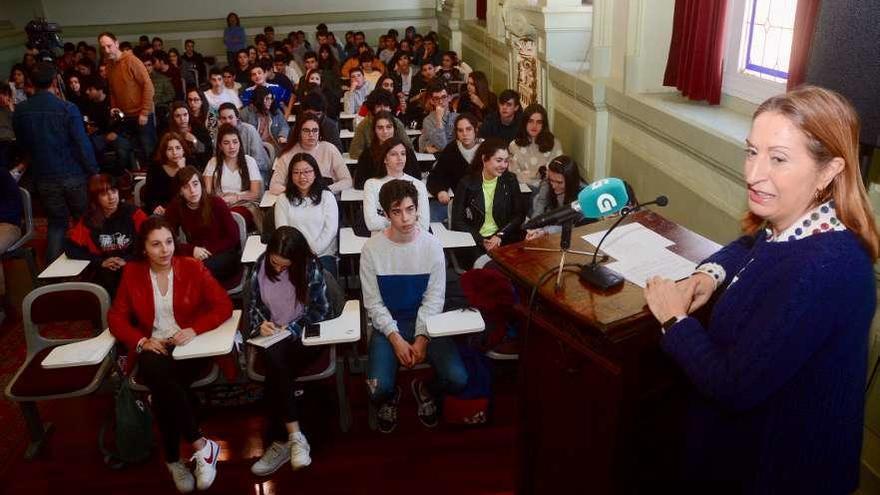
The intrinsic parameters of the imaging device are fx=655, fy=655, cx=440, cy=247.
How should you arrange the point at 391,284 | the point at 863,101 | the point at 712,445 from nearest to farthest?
the point at 712,445 → the point at 863,101 → the point at 391,284

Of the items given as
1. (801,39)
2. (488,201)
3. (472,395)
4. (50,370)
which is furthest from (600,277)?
(50,370)

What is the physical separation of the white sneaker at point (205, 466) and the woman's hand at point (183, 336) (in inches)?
20.1

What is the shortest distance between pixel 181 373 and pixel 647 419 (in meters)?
2.40

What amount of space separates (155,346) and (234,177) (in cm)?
228

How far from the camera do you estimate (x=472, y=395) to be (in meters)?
3.39

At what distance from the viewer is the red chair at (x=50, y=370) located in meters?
3.27

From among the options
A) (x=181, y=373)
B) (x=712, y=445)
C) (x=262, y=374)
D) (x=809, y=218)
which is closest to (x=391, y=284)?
(x=262, y=374)

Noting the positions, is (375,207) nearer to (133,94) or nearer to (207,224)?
(207,224)

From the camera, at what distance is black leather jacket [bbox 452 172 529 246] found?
176 inches

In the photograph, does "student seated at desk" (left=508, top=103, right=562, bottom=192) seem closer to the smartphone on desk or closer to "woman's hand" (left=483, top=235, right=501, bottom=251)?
"woman's hand" (left=483, top=235, right=501, bottom=251)

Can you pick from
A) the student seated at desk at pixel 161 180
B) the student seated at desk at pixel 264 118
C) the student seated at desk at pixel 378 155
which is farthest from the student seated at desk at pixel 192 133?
the student seated at desk at pixel 378 155

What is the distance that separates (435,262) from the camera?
11.4 feet

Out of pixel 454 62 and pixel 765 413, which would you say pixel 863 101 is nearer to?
pixel 765 413

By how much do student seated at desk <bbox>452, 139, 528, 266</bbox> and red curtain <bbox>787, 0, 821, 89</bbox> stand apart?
6.56ft
